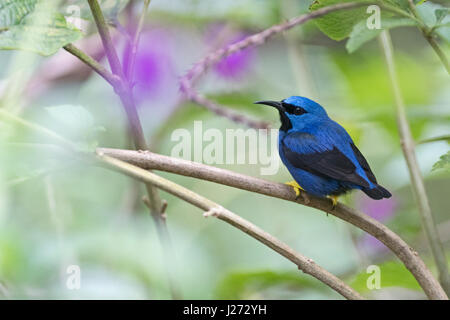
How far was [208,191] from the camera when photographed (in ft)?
7.91

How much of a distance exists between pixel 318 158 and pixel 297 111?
228 millimetres

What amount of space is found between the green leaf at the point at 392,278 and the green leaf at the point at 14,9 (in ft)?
3.29

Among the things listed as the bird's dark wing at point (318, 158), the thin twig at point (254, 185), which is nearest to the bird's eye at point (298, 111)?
the bird's dark wing at point (318, 158)

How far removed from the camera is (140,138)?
1129 mm

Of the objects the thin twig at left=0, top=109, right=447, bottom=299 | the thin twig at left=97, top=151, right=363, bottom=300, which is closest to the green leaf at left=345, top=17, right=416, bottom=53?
the thin twig at left=0, top=109, right=447, bottom=299

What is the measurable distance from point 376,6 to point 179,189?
0.61m

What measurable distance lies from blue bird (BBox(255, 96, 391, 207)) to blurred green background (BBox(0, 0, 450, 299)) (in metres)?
0.15

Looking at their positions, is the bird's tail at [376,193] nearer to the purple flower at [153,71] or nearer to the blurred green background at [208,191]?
the blurred green background at [208,191]

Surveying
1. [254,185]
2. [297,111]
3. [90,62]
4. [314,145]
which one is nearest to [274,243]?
[254,185]

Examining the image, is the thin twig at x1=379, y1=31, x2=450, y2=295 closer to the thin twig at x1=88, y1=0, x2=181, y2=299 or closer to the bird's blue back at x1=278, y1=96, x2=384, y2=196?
the bird's blue back at x1=278, y1=96, x2=384, y2=196

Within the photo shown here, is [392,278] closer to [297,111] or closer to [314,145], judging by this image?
[314,145]

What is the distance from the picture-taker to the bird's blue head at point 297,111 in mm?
1758
